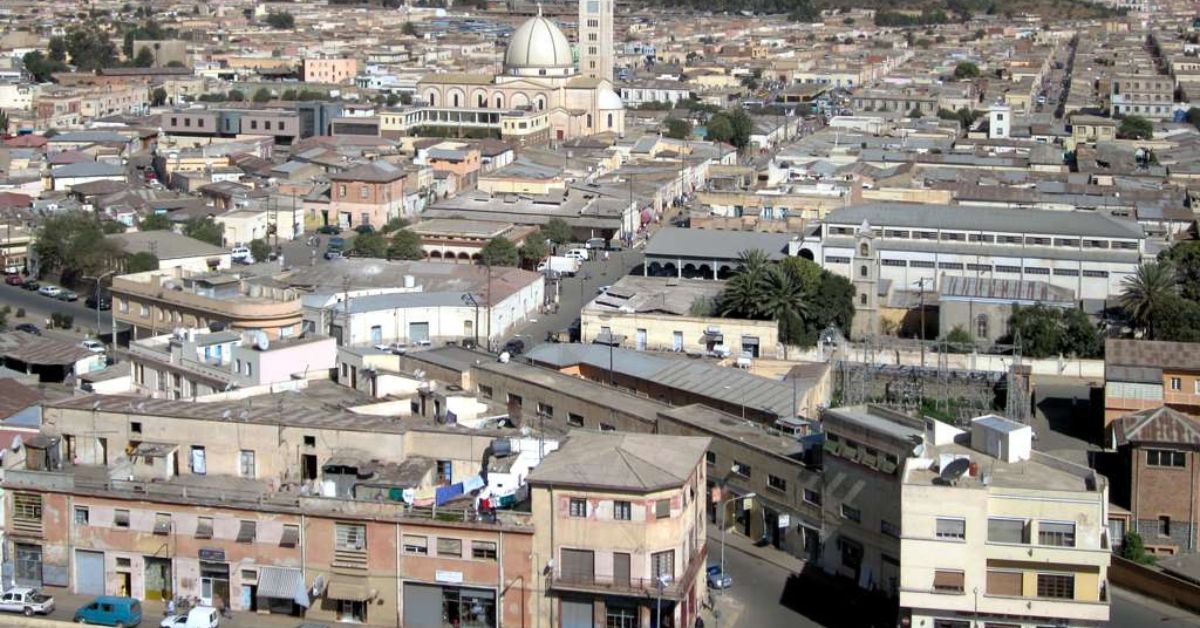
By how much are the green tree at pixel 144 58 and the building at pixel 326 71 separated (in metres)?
5.15

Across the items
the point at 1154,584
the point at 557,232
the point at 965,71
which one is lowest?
the point at 1154,584

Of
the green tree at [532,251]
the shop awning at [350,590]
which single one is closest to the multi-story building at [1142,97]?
the green tree at [532,251]

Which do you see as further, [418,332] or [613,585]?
[418,332]

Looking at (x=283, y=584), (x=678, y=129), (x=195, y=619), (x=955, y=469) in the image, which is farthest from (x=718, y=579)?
(x=678, y=129)

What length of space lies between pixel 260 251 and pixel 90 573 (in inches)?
462

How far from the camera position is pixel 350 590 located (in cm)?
889

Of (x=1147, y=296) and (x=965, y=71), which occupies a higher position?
(x=965, y=71)

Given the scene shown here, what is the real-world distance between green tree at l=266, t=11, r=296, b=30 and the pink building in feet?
61.7

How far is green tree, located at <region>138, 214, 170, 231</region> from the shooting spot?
21.4 metres

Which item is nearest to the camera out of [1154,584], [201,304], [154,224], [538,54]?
[1154,584]

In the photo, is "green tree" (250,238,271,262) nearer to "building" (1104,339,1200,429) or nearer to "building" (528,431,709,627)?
"building" (1104,339,1200,429)

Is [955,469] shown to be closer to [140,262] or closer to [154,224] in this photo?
[140,262]

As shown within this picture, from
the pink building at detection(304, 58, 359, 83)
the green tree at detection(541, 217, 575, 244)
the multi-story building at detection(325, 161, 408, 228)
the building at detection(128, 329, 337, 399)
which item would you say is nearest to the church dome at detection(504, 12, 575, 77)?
the multi-story building at detection(325, 161, 408, 228)

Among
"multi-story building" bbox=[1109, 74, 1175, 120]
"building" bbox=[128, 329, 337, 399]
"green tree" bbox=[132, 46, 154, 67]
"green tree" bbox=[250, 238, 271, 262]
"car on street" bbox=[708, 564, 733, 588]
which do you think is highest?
"green tree" bbox=[132, 46, 154, 67]
